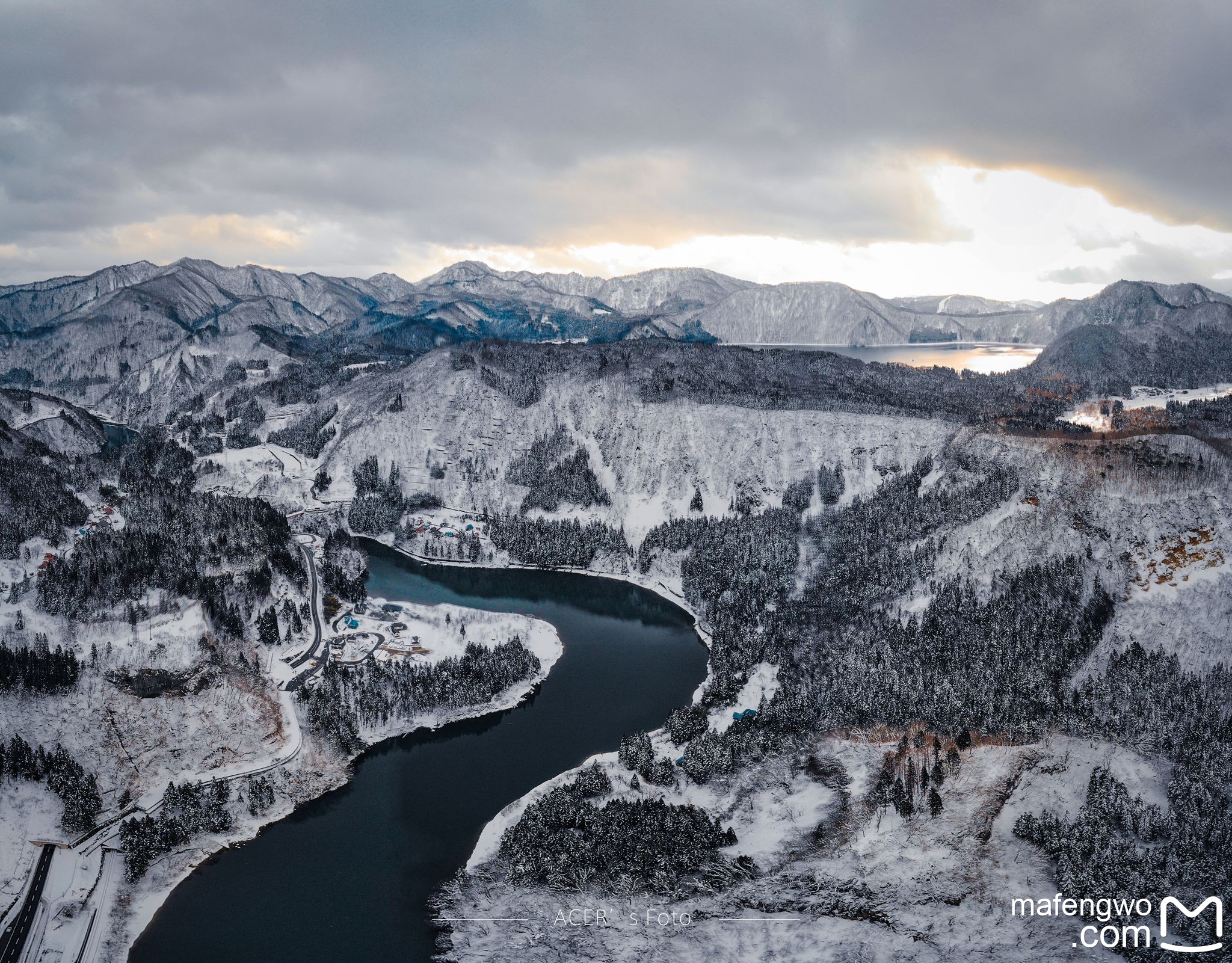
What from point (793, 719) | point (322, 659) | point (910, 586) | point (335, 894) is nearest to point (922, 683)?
point (793, 719)

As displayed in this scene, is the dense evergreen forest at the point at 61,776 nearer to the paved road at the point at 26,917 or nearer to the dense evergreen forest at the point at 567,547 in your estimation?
the paved road at the point at 26,917

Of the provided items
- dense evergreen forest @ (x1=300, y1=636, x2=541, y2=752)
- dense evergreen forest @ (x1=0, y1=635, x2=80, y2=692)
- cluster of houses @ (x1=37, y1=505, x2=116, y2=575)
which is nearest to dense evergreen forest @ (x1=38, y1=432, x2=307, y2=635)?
cluster of houses @ (x1=37, y1=505, x2=116, y2=575)

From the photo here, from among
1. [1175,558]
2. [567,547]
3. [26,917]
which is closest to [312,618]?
[567,547]

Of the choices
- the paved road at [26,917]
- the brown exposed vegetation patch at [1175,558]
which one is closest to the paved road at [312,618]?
the paved road at [26,917]

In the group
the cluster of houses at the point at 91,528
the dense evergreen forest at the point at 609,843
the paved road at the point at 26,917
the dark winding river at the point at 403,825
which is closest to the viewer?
the paved road at the point at 26,917

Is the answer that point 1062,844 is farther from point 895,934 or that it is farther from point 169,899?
point 169,899

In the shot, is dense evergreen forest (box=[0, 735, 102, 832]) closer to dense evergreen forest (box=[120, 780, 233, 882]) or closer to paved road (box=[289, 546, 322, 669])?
dense evergreen forest (box=[120, 780, 233, 882])
